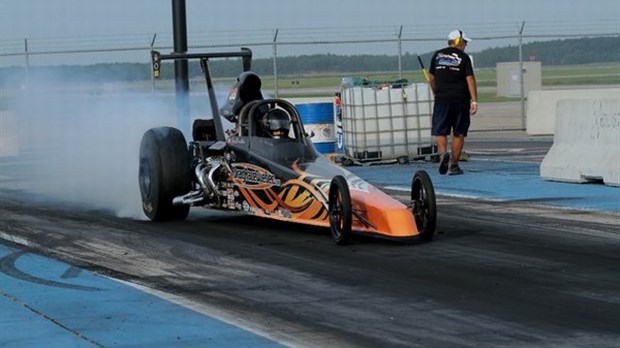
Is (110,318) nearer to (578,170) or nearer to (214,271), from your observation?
(214,271)

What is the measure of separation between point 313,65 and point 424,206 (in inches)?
1046

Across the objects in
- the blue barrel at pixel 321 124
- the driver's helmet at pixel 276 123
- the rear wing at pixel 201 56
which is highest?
the rear wing at pixel 201 56

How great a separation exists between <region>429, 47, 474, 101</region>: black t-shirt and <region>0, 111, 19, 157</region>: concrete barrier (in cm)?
1113

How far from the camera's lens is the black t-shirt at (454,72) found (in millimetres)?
17078

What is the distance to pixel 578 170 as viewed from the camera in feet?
51.8

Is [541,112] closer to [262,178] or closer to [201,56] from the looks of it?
[201,56]

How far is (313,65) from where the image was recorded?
37125 millimetres

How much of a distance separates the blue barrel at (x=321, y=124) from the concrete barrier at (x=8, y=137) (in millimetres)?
7372

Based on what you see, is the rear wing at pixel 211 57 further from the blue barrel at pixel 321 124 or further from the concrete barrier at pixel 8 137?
the concrete barrier at pixel 8 137

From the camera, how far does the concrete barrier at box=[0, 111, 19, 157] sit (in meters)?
25.4

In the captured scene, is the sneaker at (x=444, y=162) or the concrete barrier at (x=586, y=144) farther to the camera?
the sneaker at (x=444, y=162)

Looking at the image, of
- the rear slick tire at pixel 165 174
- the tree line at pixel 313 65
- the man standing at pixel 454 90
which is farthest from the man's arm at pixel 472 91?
the rear slick tire at pixel 165 174

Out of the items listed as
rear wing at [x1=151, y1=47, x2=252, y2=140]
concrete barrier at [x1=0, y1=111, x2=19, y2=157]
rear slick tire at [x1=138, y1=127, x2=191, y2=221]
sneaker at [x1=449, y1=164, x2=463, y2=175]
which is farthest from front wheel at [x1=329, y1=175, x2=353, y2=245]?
concrete barrier at [x1=0, y1=111, x2=19, y2=157]

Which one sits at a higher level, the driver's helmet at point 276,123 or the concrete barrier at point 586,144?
the driver's helmet at point 276,123
